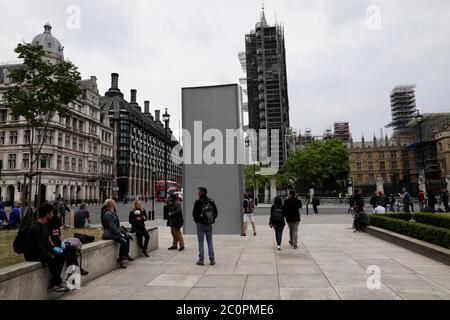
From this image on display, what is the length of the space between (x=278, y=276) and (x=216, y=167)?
20.8ft

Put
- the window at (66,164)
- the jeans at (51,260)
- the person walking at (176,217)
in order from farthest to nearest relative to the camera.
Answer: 1. the window at (66,164)
2. the person walking at (176,217)
3. the jeans at (51,260)

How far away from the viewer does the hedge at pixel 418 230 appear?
347 inches

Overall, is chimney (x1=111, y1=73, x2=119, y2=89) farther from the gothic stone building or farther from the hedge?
the hedge

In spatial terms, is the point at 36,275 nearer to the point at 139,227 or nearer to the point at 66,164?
the point at 139,227

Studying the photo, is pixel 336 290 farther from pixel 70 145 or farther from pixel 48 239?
pixel 70 145

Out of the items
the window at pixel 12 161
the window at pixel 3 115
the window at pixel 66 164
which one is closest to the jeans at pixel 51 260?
the window at pixel 3 115

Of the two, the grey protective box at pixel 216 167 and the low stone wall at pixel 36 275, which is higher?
the grey protective box at pixel 216 167

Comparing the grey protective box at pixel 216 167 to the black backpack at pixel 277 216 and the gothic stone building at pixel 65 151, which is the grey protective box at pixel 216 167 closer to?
the black backpack at pixel 277 216

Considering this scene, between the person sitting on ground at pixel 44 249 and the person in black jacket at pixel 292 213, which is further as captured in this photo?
the person in black jacket at pixel 292 213

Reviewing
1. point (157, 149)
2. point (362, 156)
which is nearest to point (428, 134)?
point (362, 156)

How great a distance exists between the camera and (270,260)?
886cm

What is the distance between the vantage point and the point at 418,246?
957cm

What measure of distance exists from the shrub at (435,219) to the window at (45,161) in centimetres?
5698
